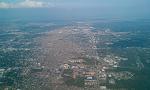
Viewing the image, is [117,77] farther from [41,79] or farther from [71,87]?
[41,79]

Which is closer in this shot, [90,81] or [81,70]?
[90,81]

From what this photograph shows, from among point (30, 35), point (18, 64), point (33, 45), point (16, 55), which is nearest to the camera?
point (18, 64)

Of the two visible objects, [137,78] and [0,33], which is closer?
[137,78]

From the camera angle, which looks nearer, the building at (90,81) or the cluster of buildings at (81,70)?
the building at (90,81)

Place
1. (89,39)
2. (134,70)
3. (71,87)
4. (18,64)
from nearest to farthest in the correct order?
(71,87) → (134,70) → (18,64) → (89,39)

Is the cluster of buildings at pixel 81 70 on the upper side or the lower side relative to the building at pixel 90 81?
upper

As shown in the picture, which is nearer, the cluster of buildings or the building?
the building

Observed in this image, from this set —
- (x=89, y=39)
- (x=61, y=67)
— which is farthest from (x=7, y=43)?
(x=61, y=67)

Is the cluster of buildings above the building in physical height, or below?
above

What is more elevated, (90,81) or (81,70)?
(81,70)
